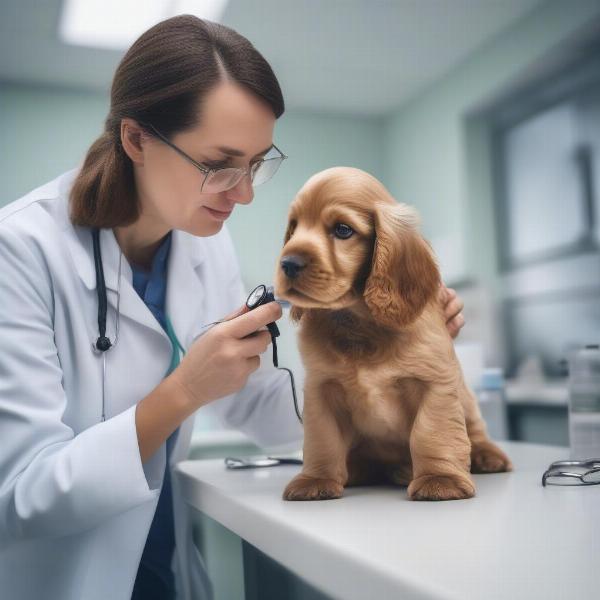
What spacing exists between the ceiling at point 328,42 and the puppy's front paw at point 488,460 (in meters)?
2.59

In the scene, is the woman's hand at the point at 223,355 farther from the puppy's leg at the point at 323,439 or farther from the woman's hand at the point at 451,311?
the woman's hand at the point at 451,311

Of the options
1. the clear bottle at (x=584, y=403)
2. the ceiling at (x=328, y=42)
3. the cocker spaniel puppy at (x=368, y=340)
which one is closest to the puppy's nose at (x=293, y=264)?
the cocker spaniel puppy at (x=368, y=340)

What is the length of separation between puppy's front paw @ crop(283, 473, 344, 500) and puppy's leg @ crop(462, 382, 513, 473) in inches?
9.9

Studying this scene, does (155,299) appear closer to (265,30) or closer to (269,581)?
(269,581)

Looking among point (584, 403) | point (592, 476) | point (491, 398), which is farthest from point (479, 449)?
point (491, 398)

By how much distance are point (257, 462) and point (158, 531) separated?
9.0 inches

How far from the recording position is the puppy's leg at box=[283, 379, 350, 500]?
0.90 metres

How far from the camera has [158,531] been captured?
1281 millimetres

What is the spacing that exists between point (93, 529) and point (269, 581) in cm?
32

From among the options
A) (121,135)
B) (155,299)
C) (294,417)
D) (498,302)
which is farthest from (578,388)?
(498,302)

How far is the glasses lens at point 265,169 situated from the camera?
119cm

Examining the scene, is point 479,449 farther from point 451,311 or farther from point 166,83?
point 166,83

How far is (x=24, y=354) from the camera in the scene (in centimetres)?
95

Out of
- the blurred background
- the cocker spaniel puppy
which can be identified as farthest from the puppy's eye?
the blurred background
